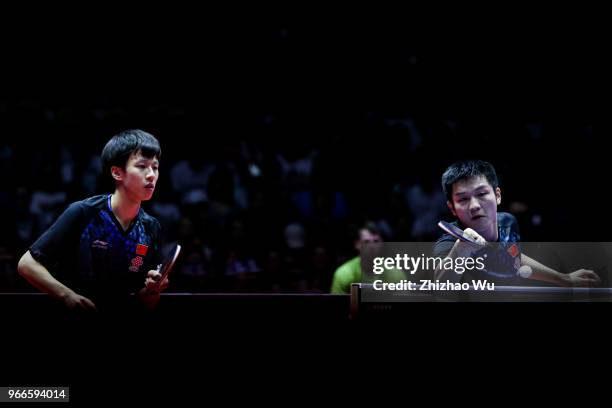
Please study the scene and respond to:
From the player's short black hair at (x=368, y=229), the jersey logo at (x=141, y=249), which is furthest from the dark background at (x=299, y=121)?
the jersey logo at (x=141, y=249)

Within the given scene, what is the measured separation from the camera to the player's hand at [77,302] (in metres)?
2.85

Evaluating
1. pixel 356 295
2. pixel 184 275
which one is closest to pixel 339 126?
pixel 184 275

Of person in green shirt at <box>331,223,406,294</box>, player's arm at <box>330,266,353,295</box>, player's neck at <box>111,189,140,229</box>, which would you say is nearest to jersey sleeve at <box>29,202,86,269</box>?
player's neck at <box>111,189,140,229</box>

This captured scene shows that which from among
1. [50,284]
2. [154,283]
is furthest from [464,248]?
[50,284]

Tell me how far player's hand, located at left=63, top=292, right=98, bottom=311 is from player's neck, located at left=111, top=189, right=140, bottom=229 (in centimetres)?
51

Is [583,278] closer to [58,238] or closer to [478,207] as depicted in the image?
[478,207]

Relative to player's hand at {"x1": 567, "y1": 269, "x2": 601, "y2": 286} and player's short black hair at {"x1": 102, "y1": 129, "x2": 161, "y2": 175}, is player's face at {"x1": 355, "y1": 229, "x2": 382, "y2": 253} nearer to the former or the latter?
player's hand at {"x1": 567, "y1": 269, "x2": 601, "y2": 286}

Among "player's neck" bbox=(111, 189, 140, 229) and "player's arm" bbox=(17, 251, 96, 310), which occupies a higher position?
"player's neck" bbox=(111, 189, 140, 229)

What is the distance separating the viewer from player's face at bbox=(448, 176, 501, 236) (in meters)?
3.31

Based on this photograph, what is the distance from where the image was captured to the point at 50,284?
2.91 m

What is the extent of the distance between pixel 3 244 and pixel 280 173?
8.70 feet

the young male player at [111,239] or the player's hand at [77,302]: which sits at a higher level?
the young male player at [111,239]

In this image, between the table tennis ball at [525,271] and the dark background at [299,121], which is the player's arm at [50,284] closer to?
the table tennis ball at [525,271]

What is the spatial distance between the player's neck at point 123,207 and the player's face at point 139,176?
52mm
